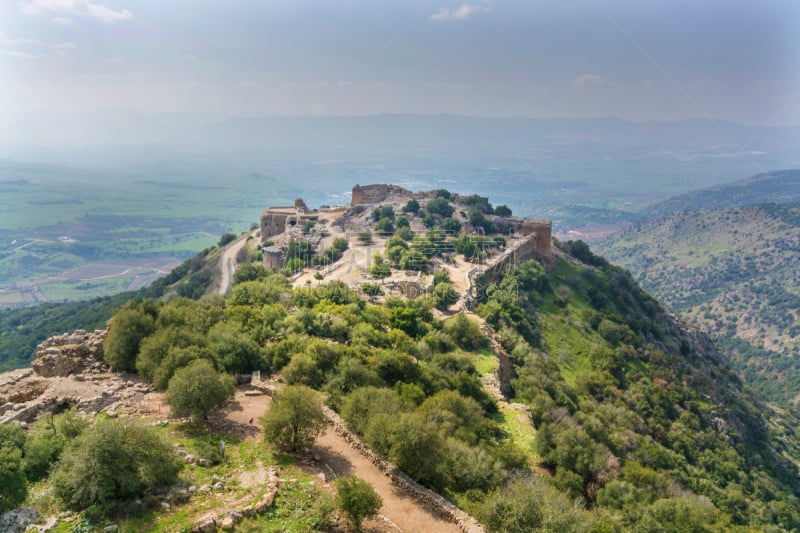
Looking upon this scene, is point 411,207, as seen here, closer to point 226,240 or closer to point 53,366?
point 226,240

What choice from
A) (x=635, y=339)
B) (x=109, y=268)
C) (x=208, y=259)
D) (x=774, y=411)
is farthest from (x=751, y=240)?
(x=109, y=268)

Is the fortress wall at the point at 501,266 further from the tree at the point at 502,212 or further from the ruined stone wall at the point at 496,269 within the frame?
the tree at the point at 502,212

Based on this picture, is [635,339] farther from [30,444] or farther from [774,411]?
[30,444]

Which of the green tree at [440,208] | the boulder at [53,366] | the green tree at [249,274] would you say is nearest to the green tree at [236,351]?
the boulder at [53,366]

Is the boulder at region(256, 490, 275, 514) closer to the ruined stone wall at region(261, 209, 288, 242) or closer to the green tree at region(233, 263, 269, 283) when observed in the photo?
the green tree at region(233, 263, 269, 283)

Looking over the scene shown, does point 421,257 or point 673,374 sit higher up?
point 421,257

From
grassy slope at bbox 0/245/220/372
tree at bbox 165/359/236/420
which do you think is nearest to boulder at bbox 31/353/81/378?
tree at bbox 165/359/236/420

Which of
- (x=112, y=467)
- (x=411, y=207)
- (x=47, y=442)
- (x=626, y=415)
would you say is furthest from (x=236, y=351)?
(x=411, y=207)

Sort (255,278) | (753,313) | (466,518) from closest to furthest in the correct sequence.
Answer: (466,518) < (255,278) < (753,313)
